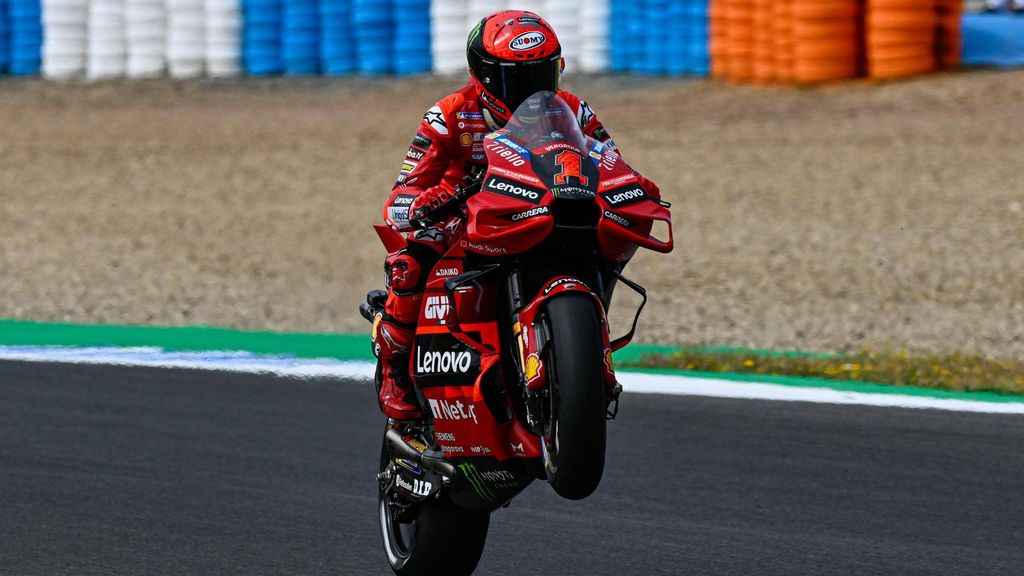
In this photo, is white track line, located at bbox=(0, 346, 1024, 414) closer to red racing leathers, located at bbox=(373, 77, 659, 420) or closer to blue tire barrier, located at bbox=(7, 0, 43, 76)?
red racing leathers, located at bbox=(373, 77, 659, 420)

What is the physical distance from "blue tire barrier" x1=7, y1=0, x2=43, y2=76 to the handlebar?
715 inches

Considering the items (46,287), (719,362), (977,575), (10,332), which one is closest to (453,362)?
(977,575)

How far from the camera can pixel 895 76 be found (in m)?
17.1

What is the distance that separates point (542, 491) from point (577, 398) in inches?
99.4

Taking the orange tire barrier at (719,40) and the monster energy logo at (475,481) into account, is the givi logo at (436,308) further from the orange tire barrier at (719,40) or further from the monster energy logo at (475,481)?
the orange tire barrier at (719,40)

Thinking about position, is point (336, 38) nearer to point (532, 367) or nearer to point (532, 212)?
point (532, 212)

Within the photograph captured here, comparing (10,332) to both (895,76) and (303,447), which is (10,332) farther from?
(895,76)

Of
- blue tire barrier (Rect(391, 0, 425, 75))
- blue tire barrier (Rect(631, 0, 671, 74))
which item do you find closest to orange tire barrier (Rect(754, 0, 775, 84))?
blue tire barrier (Rect(631, 0, 671, 74))

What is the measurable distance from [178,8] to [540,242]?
17.6 m

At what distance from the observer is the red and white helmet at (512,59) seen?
450 centimetres

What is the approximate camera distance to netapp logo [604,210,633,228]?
419cm

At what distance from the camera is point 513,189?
4207 millimetres

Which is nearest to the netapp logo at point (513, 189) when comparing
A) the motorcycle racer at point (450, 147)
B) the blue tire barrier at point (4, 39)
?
the motorcycle racer at point (450, 147)

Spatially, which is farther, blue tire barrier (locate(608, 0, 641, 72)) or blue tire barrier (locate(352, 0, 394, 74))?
blue tire barrier (locate(352, 0, 394, 74))
